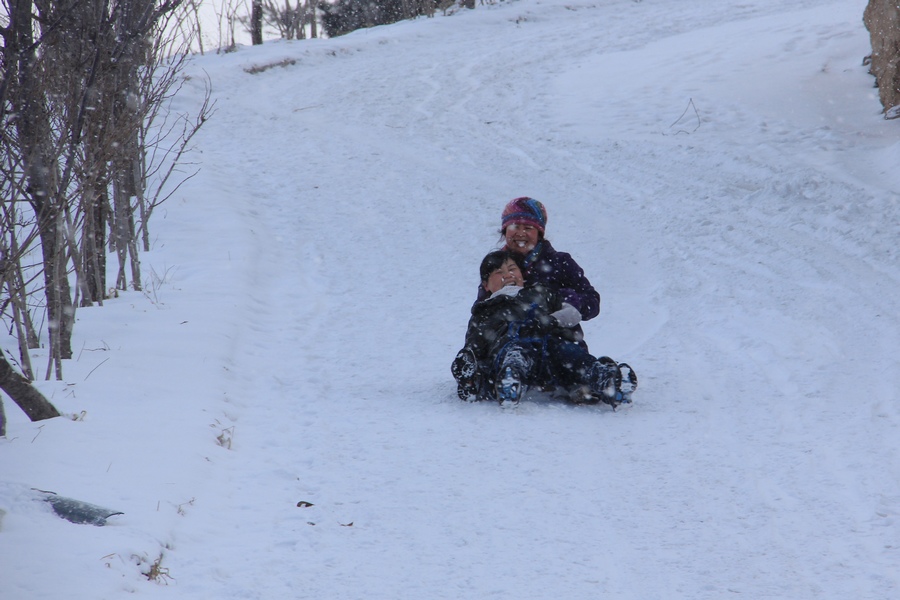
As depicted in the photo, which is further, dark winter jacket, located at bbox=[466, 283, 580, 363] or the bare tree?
dark winter jacket, located at bbox=[466, 283, 580, 363]

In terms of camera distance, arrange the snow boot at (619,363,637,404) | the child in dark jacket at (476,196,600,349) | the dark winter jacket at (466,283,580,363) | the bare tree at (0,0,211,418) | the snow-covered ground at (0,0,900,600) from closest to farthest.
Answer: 1. the snow-covered ground at (0,0,900,600)
2. the bare tree at (0,0,211,418)
3. the snow boot at (619,363,637,404)
4. the dark winter jacket at (466,283,580,363)
5. the child in dark jacket at (476,196,600,349)

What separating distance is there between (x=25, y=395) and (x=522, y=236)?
2.70 metres

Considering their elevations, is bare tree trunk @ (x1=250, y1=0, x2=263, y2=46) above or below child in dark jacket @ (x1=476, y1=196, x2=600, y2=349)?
above

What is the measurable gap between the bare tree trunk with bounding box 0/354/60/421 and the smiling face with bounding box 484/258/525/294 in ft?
7.74

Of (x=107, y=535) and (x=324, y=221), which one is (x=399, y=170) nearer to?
(x=324, y=221)

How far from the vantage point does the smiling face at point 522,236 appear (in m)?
4.88

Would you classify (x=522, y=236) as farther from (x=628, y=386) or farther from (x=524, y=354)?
(x=628, y=386)

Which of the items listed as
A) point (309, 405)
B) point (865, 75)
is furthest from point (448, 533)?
point (865, 75)

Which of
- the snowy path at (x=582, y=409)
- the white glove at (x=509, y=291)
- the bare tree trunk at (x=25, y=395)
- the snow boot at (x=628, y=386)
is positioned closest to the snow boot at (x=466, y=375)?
the snowy path at (x=582, y=409)

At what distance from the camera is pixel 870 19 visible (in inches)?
433

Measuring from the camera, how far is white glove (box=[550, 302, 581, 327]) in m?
4.56

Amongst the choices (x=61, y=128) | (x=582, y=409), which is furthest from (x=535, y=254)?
(x=61, y=128)

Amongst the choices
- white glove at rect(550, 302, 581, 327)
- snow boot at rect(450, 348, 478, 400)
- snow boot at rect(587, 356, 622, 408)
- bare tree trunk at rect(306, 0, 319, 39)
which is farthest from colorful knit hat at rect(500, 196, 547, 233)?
bare tree trunk at rect(306, 0, 319, 39)

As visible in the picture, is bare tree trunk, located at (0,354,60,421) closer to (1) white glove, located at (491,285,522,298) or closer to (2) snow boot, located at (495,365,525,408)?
(2) snow boot, located at (495,365,525,408)
